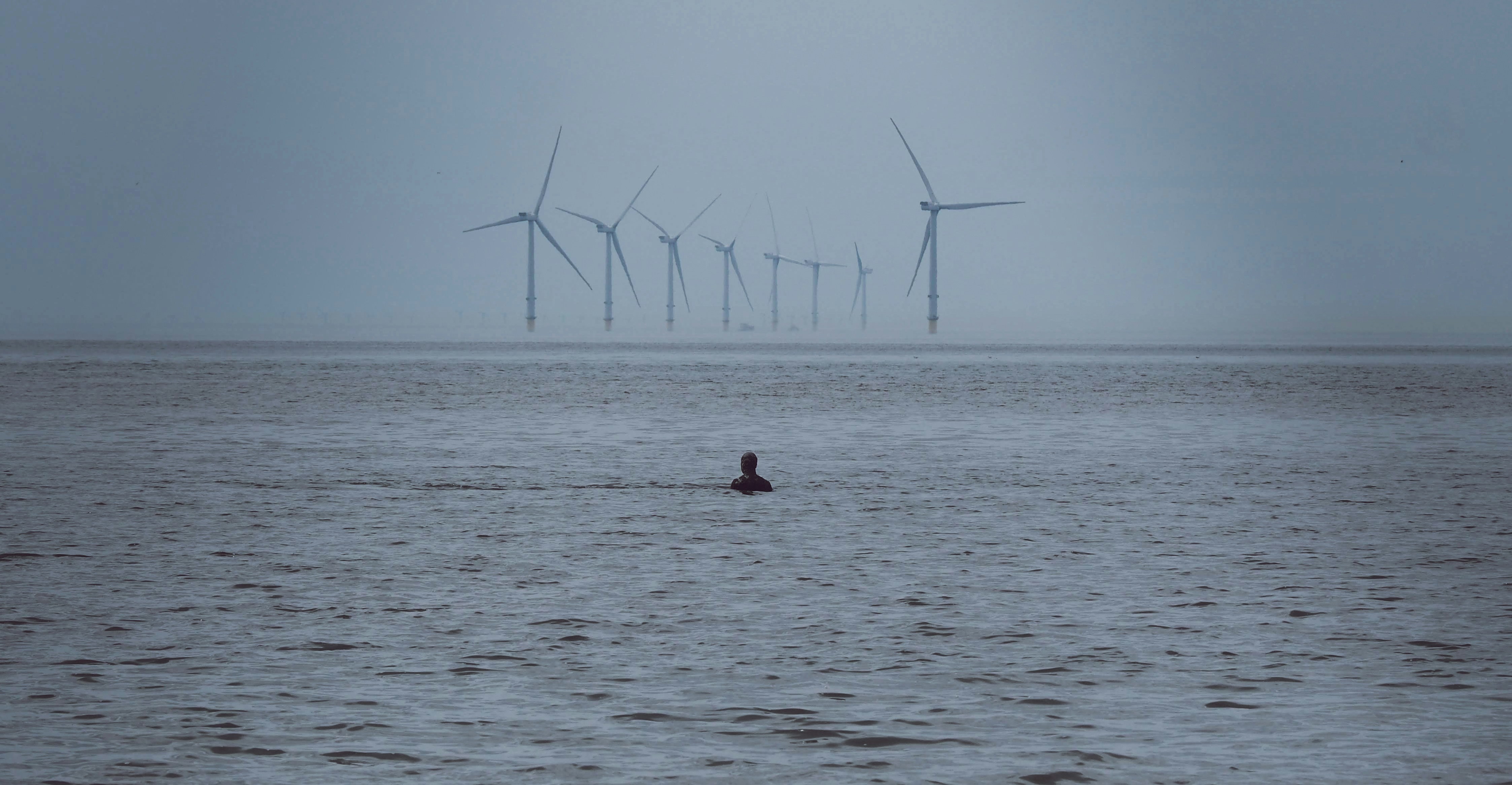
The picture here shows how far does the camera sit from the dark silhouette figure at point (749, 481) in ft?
105

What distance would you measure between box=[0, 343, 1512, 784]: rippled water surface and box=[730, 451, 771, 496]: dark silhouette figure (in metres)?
0.61

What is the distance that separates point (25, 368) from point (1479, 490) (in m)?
109

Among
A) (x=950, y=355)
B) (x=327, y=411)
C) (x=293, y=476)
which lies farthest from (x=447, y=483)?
(x=950, y=355)

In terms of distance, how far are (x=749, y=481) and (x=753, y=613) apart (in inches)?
559

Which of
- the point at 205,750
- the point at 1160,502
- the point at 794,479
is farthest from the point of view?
the point at 794,479

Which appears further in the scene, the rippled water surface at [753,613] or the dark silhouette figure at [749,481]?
the dark silhouette figure at [749,481]

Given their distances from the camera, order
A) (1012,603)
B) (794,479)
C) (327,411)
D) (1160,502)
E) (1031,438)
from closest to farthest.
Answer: (1012,603) → (1160,502) → (794,479) → (1031,438) → (327,411)

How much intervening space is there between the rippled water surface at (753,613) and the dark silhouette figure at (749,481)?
2.01 feet

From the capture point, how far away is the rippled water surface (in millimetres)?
12266

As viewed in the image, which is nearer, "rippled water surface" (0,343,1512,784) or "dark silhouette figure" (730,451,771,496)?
"rippled water surface" (0,343,1512,784)

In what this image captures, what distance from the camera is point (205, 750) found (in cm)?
1212

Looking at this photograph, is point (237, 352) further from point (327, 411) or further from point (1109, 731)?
point (1109, 731)

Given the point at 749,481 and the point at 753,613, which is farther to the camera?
the point at 749,481

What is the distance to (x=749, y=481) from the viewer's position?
32.4 meters
